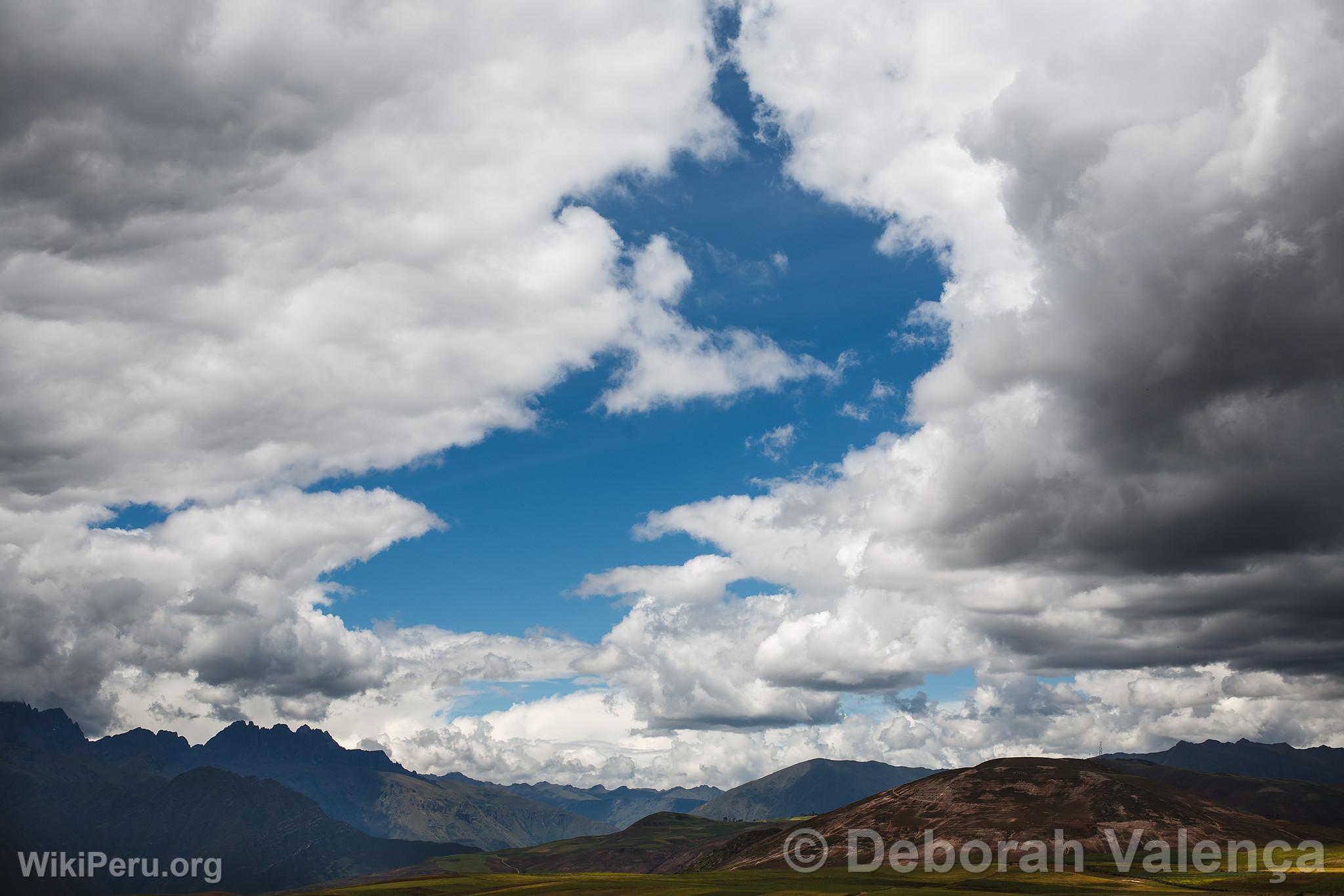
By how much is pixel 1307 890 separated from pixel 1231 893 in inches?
541

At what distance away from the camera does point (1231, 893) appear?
199m

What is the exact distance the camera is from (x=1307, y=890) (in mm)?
194750
